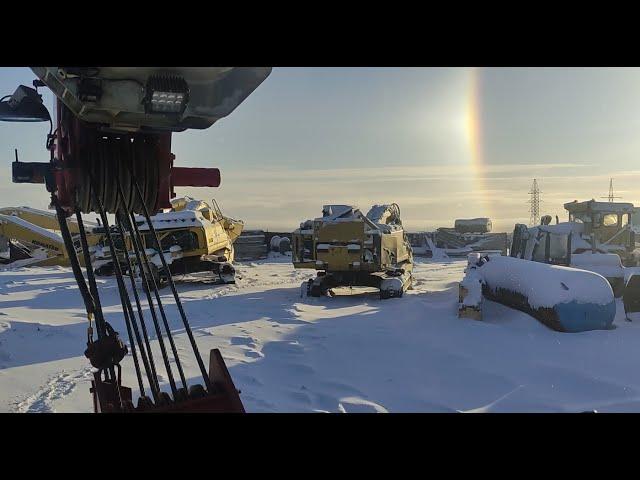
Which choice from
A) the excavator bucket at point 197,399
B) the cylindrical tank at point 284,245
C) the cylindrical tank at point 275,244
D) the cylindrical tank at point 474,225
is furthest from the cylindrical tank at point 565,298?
the cylindrical tank at point 474,225

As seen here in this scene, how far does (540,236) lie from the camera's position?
12648 millimetres

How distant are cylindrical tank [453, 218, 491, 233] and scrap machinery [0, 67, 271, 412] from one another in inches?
1103

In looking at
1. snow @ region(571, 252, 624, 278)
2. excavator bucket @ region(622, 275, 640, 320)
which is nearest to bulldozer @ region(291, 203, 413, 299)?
snow @ region(571, 252, 624, 278)

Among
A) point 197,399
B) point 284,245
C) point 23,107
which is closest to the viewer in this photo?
point 197,399

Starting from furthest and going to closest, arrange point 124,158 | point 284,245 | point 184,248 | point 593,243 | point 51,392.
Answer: point 284,245 < point 184,248 < point 593,243 < point 51,392 < point 124,158

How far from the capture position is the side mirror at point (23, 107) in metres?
2.49

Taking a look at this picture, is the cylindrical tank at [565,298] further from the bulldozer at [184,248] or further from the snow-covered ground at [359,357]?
the bulldozer at [184,248]

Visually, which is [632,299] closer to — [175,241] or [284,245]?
[175,241]

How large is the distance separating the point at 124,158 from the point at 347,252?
9.56 m

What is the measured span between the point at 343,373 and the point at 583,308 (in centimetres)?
410

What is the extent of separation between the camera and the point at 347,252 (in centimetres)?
1209

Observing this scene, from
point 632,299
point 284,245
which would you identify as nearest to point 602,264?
point 632,299

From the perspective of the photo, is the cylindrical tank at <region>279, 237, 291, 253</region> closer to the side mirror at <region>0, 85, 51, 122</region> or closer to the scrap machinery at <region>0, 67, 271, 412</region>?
the scrap machinery at <region>0, 67, 271, 412</region>
